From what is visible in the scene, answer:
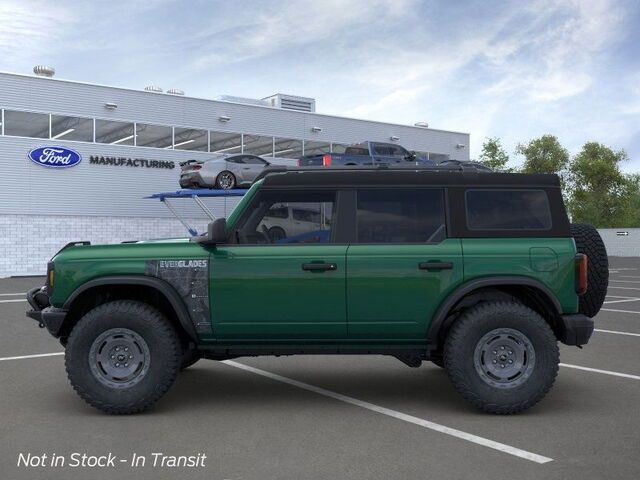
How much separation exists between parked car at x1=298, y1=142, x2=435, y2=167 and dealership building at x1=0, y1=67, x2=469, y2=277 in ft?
36.2

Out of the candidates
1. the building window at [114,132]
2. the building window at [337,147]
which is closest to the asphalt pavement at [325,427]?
the building window at [114,132]

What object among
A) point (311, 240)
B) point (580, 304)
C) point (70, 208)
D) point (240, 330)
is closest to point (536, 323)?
point (580, 304)

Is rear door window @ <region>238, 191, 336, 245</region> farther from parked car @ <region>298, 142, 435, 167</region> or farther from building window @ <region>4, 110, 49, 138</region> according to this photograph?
building window @ <region>4, 110, 49, 138</region>

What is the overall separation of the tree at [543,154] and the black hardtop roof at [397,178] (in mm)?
69729

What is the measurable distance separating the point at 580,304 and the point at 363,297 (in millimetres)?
1987

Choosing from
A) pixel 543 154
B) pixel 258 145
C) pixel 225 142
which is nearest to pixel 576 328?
pixel 225 142

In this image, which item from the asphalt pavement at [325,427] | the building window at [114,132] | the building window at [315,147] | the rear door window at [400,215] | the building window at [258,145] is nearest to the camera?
the asphalt pavement at [325,427]

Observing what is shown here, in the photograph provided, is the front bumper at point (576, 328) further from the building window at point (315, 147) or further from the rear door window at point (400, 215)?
the building window at point (315, 147)

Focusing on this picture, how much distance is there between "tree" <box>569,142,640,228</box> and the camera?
7162cm

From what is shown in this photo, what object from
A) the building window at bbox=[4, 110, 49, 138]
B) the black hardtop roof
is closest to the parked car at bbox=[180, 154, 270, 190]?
the building window at bbox=[4, 110, 49, 138]

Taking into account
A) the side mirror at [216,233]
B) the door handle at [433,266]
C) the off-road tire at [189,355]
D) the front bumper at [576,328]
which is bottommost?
the off-road tire at [189,355]

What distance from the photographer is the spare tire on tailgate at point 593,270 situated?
20.1ft

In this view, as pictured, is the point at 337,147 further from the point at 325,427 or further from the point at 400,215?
the point at 325,427

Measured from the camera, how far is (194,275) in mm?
5801
